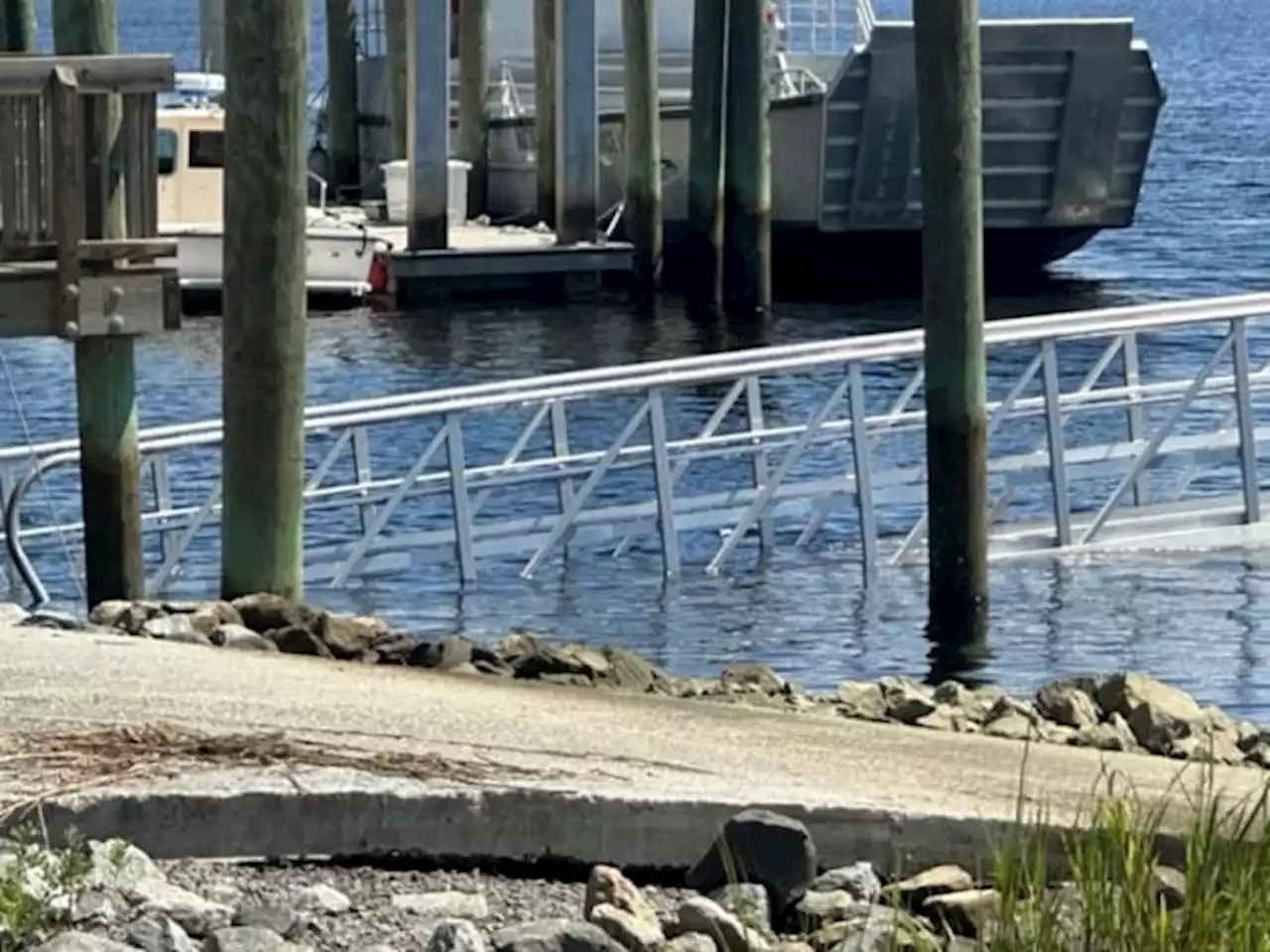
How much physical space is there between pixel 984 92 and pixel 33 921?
30128 mm

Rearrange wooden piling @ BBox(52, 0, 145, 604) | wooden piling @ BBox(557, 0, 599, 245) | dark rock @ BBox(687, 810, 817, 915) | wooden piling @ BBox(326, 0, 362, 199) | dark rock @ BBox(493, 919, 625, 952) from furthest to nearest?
wooden piling @ BBox(326, 0, 362, 199)
wooden piling @ BBox(557, 0, 599, 245)
wooden piling @ BBox(52, 0, 145, 604)
dark rock @ BBox(687, 810, 817, 915)
dark rock @ BBox(493, 919, 625, 952)

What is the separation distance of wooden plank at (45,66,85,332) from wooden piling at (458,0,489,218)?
2715cm

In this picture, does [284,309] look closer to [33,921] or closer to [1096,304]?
[33,921]

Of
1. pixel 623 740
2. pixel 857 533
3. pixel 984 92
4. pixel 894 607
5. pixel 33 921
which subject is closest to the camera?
pixel 33 921

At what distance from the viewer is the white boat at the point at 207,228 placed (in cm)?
3128

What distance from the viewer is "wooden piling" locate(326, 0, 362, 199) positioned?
42.9 meters

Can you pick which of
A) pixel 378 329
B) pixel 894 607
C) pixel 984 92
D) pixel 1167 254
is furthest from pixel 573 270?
pixel 894 607

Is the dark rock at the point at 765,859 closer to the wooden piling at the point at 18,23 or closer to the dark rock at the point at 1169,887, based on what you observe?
the dark rock at the point at 1169,887

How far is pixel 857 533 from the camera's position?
1720 centimetres

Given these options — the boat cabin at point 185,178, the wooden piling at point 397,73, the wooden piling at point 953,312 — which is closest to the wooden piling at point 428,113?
the boat cabin at point 185,178

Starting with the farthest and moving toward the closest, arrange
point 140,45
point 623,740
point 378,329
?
point 140,45, point 378,329, point 623,740

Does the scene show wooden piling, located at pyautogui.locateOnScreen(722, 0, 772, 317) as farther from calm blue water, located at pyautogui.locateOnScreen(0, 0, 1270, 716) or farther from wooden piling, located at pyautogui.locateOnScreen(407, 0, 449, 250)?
wooden piling, located at pyautogui.locateOnScreen(407, 0, 449, 250)

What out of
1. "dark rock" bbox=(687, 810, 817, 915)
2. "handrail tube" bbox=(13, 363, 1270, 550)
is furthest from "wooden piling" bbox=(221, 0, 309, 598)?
"dark rock" bbox=(687, 810, 817, 915)

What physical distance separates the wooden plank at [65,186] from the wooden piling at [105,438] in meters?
0.20
